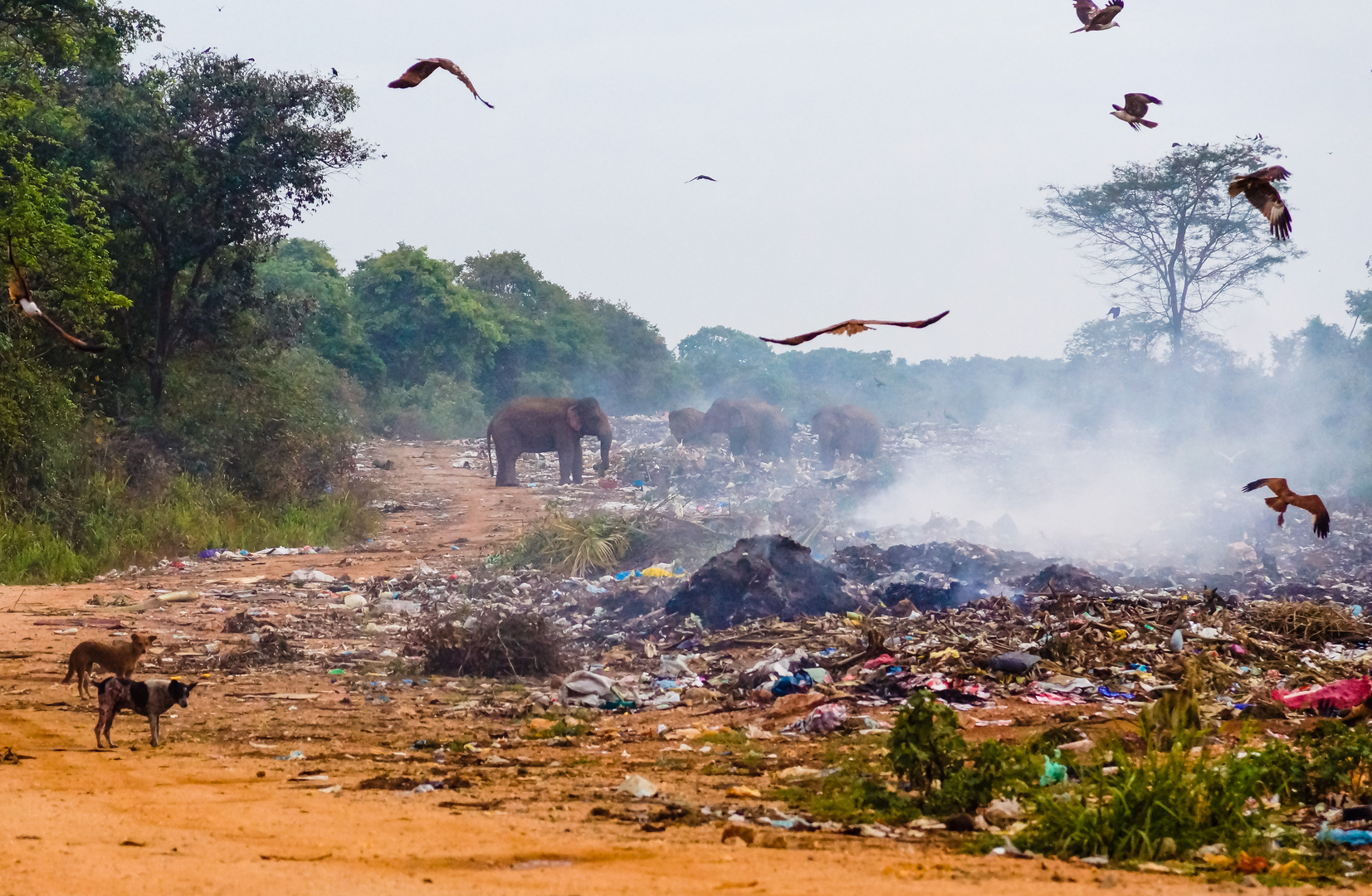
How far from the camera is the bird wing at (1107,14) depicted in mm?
5449

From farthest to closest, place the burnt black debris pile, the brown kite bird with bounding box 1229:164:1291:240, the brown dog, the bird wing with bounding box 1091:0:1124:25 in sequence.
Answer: the burnt black debris pile, the brown dog, the bird wing with bounding box 1091:0:1124:25, the brown kite bird with bounding box 1229:164:1291:240

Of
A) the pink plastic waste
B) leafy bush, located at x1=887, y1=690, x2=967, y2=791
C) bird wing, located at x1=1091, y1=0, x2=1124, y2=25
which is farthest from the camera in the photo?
the pink plastic waste

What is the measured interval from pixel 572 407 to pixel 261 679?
13.7 m

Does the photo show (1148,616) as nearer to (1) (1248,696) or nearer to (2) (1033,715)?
(1) (1248,696)

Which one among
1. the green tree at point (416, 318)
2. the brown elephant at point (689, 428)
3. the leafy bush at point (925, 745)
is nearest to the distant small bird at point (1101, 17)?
the leafy bush at point (925, 745)

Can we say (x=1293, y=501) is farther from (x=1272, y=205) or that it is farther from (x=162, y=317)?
(x=162, y=317)

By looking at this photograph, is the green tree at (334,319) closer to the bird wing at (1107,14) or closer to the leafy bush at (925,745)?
the bird wing at (1107,14)

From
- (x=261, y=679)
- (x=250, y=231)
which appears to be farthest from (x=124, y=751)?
(x=250, y=231)

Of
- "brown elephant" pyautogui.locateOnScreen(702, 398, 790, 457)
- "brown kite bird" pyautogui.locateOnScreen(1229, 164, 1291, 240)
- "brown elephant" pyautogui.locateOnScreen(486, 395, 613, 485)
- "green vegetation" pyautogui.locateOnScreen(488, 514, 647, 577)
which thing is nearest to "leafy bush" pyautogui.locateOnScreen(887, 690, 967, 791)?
"brown kite bird" pyautogui.locateOnScreen(1229, 164, 1291, 240)

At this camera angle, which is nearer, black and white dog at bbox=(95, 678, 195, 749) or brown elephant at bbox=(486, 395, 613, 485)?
black and white dog at bbox=(95, 678, 195, 749)

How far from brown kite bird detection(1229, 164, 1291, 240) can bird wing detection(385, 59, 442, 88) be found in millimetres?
3075

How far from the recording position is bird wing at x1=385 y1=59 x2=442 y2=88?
4.69 meters

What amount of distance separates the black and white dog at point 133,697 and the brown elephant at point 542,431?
1481 centimetres

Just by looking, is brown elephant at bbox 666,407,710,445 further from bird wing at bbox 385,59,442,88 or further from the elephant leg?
bird wing at bbox 385,59,442,88
